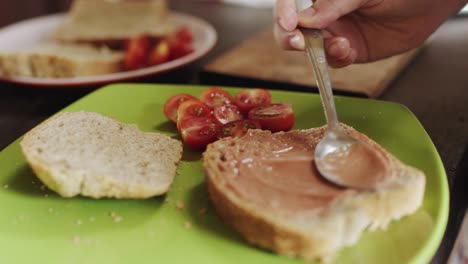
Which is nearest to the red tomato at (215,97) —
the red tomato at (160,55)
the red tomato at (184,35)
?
the red tomato at (160,55)

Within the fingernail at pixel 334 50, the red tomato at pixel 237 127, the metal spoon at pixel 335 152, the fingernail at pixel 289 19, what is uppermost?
the fingernail at pixel 289 19

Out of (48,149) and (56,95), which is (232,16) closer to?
(56,95)

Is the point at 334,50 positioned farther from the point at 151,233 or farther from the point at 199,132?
the point at 151,233

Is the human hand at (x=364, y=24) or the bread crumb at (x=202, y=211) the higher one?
the human hand at (x=364, y=24)

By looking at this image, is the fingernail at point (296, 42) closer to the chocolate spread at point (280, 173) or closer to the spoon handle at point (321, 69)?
the spoon handle at point (321, 69)

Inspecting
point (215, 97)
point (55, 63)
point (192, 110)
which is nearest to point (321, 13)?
point (215, 97)

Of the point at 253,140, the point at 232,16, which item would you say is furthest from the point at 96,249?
the point at 232,16
